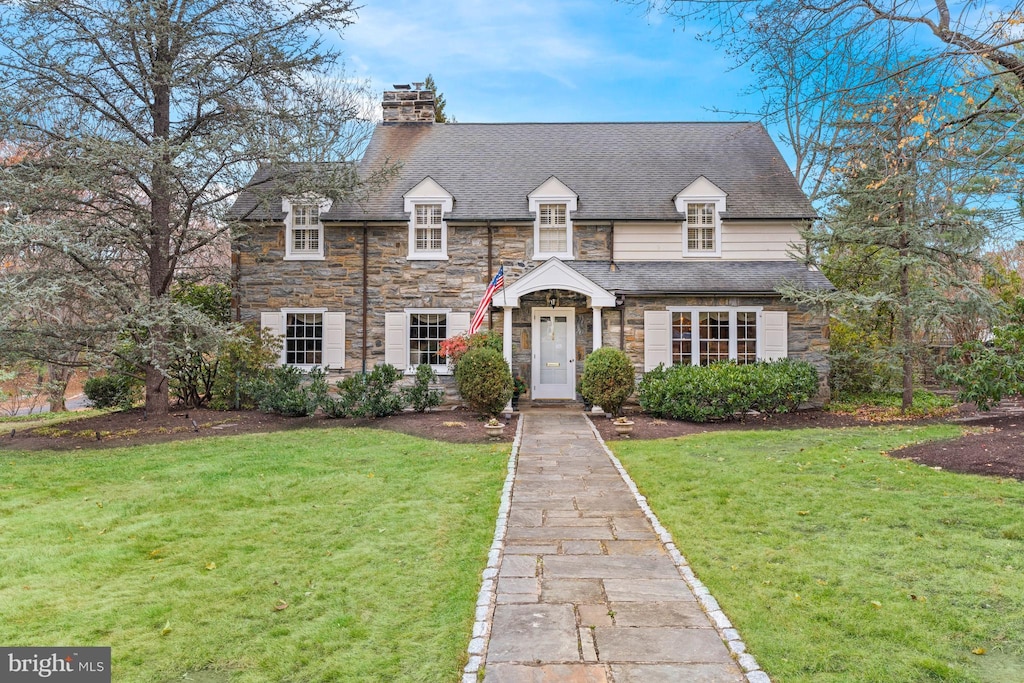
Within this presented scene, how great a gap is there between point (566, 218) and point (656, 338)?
12.2 ft

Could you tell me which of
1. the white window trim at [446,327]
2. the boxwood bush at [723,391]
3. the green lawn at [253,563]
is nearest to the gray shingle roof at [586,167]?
the white window trim at [446,327]

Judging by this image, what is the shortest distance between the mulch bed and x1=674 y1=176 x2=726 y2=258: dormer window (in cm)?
458

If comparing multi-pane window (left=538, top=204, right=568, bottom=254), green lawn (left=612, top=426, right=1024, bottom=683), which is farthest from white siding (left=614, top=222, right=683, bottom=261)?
green lawn (left=612, top=426, right=1024, bottom=683)

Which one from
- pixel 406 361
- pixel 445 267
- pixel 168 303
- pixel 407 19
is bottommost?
pixel 406 361

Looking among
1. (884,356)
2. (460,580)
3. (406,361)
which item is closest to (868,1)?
(460,580)

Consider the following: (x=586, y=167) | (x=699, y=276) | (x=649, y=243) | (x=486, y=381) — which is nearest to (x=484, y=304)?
(x=486, y=381)

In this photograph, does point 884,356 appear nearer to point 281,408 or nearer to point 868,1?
point 868,1

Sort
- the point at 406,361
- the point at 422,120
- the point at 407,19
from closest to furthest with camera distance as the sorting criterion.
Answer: the point at 407,19, the point at 406,361, the point at 422,120

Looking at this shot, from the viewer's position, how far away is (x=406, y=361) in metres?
15.1

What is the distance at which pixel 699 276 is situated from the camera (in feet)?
48.1

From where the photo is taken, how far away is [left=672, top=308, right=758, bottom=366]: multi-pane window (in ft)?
47.8

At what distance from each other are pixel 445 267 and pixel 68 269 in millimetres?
7686

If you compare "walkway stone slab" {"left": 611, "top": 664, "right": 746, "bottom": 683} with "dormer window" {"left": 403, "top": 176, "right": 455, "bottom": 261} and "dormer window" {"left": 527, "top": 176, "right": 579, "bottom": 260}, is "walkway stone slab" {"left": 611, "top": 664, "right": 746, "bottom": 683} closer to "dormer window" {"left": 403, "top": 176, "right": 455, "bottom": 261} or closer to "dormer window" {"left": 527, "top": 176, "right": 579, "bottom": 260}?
"dormer window" {"left": 527, "top": 176, "right": 579, "bottom": 260}

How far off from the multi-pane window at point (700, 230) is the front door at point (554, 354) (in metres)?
3.67
